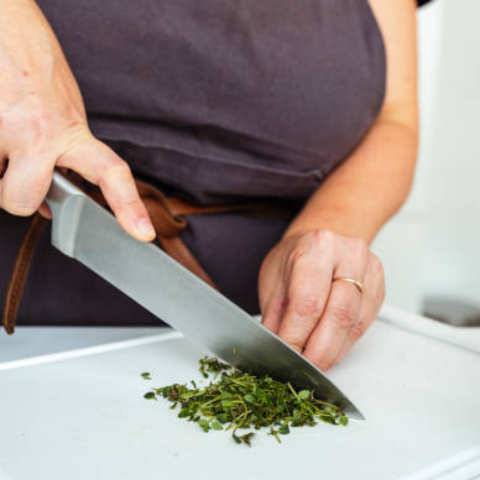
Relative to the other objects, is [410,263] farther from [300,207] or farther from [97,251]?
[97,251]

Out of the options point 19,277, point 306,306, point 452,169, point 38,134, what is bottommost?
point 452,169

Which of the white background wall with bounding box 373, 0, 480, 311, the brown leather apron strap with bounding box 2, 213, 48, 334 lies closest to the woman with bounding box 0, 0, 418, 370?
the brown leather apron strap with bounding box 2, 213, 48, 334

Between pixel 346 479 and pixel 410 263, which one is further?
pixel 410 263

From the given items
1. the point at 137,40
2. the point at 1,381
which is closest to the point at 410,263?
the point at 137,40

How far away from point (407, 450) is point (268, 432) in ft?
0.41

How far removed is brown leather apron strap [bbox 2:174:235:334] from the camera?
0.69 m

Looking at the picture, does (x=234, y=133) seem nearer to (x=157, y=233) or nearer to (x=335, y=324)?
(x=157, y=233)

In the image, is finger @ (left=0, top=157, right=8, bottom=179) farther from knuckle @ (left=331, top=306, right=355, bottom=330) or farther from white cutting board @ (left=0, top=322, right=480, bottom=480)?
knuckle @ (left=331, top=306, right=355, bottom=330)

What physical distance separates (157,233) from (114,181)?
0.26 metres

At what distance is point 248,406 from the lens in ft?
1.88

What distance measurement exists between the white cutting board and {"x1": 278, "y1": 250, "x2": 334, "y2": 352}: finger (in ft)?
0.23

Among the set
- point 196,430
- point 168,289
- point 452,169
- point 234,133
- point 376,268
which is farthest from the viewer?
point 452,169

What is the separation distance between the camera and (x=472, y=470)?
1.65 feet

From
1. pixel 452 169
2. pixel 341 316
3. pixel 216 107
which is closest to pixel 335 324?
pixel 341 316
